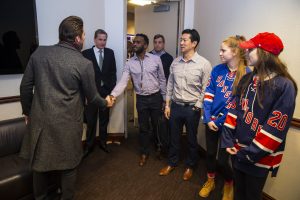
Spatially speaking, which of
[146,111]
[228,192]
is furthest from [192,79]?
[228,192]

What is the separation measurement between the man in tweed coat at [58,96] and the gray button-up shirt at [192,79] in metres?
1.02

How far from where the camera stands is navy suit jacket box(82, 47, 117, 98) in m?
2.90

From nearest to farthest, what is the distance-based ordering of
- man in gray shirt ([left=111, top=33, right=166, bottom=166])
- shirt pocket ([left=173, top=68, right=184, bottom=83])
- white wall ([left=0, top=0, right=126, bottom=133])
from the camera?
shirt pocket ([left=173, top=68, right=184, bottom=83]) → white wall ([left=0, top=0, right=126, bottom=133]) → man in gray shirt ([left=111, top=33, right=166, bottom=166])

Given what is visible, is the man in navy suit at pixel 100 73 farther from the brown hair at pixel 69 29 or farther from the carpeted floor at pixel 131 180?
the brown hair at pixel 69 29

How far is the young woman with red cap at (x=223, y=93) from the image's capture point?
1.86 m

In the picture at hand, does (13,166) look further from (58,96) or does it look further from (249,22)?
(249,22)

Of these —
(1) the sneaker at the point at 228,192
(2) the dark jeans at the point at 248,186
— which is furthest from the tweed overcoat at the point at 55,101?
(1) the sneaker at the point at 228,192

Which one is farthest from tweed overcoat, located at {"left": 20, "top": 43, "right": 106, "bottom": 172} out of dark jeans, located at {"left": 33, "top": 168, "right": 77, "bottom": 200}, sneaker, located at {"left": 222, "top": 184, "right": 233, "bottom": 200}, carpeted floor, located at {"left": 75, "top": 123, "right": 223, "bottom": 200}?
sneaker, located at {"left": 222, "top": 184, "right": 233, "bottom": 200}

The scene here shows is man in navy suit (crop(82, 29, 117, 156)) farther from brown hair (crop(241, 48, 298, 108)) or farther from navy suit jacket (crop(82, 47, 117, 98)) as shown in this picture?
brown hair (crop(241, 48, 298, 108))

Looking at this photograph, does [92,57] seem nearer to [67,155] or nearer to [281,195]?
[67,155]

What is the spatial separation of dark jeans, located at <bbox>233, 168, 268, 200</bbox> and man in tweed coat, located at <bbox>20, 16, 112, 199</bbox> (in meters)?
1.19

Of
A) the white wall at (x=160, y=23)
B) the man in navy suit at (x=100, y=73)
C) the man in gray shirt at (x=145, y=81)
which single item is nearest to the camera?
the man in gray shirt at (x=145, y=81)

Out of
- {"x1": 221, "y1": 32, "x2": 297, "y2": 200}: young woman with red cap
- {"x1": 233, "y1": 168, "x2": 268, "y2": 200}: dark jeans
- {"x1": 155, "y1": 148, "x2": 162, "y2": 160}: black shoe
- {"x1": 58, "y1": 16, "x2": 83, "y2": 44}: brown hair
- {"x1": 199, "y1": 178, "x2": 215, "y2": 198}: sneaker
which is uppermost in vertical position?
{"x1": 58, "y1": 16, "x2": 83, "y2": 44}: brown hair

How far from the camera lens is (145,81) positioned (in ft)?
8.59
